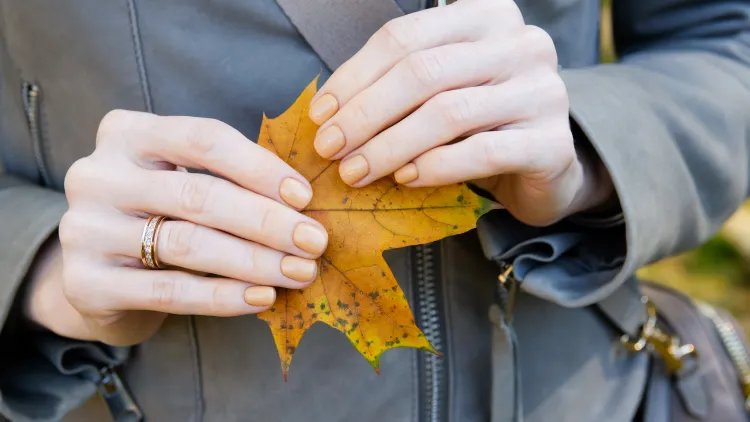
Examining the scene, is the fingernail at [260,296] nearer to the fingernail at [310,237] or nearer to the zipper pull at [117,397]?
the fingernail at [310,237]

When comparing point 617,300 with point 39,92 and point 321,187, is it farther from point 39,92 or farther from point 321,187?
point 39,92

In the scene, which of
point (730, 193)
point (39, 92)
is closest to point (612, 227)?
point (730, 193)

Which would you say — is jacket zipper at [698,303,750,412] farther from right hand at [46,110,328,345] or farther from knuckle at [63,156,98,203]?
knuckle at [63,156,98,203]

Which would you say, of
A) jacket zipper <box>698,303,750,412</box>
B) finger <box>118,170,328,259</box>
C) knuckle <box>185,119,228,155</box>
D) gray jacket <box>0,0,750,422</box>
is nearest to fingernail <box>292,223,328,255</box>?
finger <box>118,170,328,259</box>

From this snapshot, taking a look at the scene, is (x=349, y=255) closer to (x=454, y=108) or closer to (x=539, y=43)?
(x=454, y=108)

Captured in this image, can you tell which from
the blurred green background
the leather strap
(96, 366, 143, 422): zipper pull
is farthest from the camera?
the blurred green background

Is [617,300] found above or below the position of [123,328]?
below
